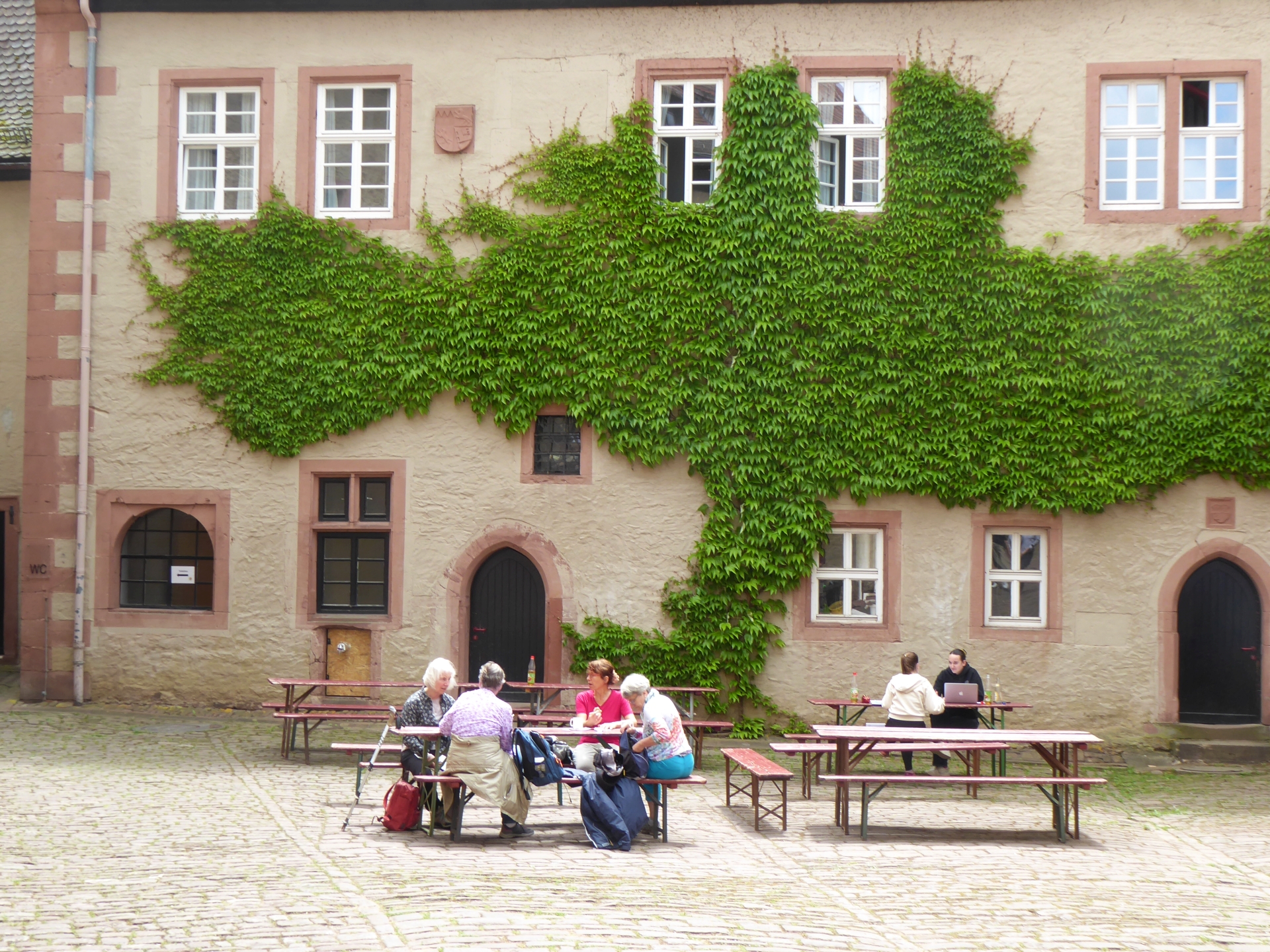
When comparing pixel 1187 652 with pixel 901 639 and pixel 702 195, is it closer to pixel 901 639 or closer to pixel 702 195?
pixel 901 639

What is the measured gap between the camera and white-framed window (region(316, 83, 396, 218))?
16.6 meters

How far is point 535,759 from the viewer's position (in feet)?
32.5

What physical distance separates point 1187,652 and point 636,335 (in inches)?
288

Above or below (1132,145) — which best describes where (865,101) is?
above

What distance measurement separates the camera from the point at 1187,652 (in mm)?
15586

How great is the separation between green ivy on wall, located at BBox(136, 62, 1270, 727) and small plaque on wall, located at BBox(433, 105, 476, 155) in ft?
2.31

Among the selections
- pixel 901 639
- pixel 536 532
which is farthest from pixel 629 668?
pixel 901 639

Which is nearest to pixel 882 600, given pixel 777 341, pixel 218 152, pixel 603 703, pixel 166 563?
pixel 777 341

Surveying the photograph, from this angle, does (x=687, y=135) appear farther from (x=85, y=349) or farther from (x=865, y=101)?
(x=85, y=349)

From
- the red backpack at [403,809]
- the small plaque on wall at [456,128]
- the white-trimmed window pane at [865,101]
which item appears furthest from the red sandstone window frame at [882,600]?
the red backpack at [403,809]

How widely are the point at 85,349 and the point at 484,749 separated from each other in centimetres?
974

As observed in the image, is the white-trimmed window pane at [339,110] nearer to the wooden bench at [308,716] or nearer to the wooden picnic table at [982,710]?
the wooden bench at [308,716]

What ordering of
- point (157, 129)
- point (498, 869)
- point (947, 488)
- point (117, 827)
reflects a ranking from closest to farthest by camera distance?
point (498, 869), point (117, 827), point (947, 488), point (157, 129)

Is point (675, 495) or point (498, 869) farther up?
point (675, 495)
